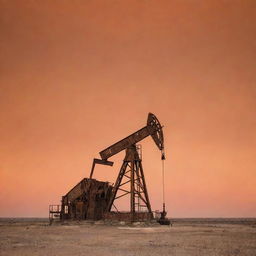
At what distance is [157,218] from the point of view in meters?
33.8

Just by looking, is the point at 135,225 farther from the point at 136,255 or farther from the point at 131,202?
the point at 136,255

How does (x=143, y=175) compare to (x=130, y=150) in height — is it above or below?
below

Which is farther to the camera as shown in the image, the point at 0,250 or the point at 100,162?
the point at 100,162

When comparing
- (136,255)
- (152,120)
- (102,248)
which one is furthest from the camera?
(152,120)

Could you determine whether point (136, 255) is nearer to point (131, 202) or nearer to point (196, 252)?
point (196, 252)

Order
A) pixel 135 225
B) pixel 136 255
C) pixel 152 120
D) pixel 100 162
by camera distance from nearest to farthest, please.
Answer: pixel 136 255
pixel 135 225
pixel 152 120
pixel 100 162

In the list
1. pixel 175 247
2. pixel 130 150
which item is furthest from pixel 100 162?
pixel 175 247

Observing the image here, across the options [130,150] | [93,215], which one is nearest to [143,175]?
[130,150]

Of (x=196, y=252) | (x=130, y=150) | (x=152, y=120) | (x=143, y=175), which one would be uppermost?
(x=152, y=120)

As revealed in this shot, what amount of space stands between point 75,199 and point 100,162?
5.40 metres

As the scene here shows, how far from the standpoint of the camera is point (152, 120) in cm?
3325

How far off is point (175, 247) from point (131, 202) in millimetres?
16053

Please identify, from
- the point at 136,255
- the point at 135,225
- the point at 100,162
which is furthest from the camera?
the point at 100,162

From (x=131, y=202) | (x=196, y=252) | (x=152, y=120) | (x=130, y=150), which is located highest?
(x=152, y=120)
